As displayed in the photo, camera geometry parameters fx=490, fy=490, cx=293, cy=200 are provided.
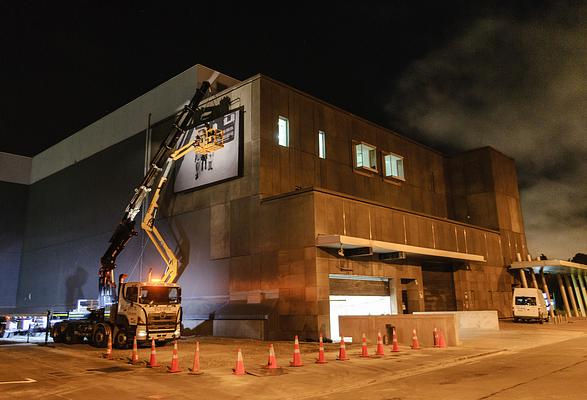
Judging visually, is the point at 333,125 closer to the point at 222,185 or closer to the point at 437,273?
the point at 222,185

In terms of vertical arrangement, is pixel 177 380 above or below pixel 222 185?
below

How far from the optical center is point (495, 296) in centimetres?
4169

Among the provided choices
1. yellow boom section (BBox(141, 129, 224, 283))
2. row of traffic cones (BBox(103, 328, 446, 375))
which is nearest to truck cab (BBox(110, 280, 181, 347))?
row of traffic cones (BBox(103, 328, 446, 375))

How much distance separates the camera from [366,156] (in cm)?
3747

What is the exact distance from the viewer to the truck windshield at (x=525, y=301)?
120 feet

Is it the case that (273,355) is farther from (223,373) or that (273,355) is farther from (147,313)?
(147,313)

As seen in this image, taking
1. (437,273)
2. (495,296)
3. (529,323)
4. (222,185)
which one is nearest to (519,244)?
(495,296)

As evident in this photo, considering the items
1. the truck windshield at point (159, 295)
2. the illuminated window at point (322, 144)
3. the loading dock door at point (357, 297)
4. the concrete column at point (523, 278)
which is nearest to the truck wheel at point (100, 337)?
the truck windshield at point (159, 295)

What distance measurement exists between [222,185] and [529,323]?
82.9 ft

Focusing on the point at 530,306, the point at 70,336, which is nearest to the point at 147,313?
the point at 70,336

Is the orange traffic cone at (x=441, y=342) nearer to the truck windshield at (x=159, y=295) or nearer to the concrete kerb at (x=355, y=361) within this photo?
the concrete kerb at (x=355, y=361)

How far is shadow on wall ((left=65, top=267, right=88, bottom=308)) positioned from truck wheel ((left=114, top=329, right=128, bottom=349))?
22745 millimetres

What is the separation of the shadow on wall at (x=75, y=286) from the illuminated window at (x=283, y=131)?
23217 mm

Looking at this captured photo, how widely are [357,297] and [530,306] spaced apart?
16136mm
